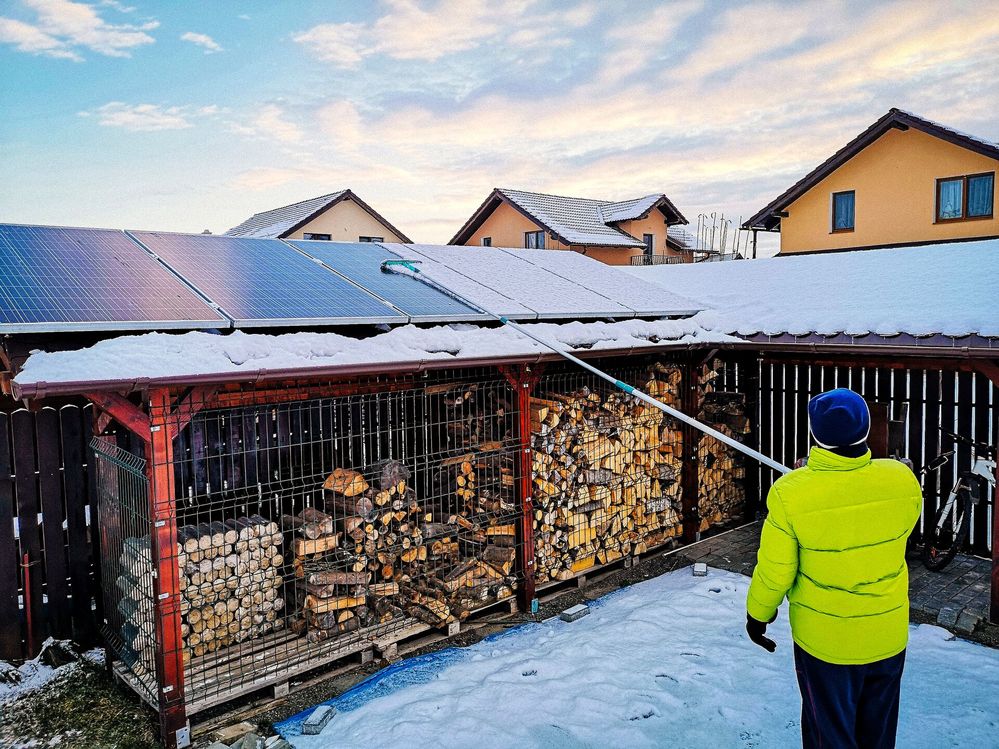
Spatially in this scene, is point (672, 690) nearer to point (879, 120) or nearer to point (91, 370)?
point (91, 370)

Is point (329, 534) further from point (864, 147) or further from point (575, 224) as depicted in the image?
point (575, 224)

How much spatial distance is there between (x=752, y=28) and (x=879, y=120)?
847 cm

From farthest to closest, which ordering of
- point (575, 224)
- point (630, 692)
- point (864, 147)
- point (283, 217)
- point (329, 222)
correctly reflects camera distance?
point (575, 224) → point (283, 217) → point (329, 222) → point (864, 147) → point (630, 692)

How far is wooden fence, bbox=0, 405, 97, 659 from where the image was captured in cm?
496

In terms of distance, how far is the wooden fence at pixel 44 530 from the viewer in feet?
16.3

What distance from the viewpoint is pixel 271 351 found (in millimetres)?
4445

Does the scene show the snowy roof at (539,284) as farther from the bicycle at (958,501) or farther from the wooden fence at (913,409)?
the bicycle at (958,501)

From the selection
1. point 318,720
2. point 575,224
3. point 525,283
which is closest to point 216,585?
point 318,720

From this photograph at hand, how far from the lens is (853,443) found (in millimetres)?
2580

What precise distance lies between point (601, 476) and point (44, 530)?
17.3ft

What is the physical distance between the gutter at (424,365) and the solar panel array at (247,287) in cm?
86

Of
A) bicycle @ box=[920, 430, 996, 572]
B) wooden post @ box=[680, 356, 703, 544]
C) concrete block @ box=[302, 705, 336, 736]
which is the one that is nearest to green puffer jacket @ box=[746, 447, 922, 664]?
concrete block @ box=[302, 705, 336, 736]

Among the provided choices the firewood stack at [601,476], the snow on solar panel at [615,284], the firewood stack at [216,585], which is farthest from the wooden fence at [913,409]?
the firewood stack at [216,585]

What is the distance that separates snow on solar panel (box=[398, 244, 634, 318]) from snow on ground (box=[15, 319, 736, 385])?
0.74 metres
